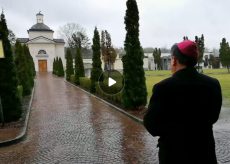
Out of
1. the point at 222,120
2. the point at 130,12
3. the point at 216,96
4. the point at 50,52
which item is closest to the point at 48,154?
the point at 216,96

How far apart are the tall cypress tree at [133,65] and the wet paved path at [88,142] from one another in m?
1.07

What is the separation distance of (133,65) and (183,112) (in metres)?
10.4

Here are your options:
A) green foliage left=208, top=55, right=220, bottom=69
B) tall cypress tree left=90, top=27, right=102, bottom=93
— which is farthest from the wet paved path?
green foliage left=208, top=55, right=220, bottom=69

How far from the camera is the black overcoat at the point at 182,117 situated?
2.62 meters

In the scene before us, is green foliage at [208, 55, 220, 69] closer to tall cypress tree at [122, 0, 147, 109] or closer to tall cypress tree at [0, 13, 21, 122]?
tall cypress tree at [122, 0, 147, 109]

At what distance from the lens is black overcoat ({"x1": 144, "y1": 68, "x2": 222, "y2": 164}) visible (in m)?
2.62

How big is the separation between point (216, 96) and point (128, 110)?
10.4m

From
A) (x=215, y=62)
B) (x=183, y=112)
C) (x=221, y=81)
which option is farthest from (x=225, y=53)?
(x=183, y=112)

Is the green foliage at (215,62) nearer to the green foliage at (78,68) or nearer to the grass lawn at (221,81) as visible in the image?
the grass lawn at (221,81)

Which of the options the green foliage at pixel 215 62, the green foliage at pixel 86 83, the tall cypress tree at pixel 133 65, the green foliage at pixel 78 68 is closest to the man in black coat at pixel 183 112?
the tall cypress tree at pixel 133 65

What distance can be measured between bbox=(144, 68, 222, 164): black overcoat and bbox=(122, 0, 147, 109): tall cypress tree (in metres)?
10.1

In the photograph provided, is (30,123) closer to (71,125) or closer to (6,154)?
(71,125)

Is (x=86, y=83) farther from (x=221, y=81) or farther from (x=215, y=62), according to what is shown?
(x=215, y=62)

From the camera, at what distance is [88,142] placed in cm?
809
